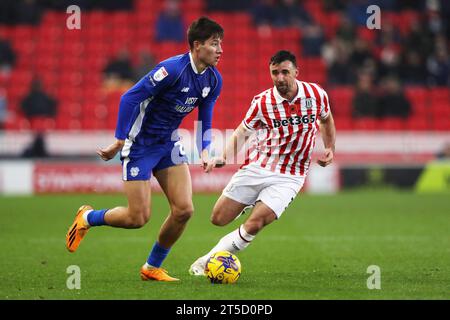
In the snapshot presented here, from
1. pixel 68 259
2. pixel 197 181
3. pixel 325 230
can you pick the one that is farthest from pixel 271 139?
pixel 197 181

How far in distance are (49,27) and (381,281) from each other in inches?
687

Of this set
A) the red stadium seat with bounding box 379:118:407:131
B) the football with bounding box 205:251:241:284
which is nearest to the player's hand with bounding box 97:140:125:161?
the football with bounding box 205:251:241:284

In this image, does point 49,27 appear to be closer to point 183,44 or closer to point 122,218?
point 183,44

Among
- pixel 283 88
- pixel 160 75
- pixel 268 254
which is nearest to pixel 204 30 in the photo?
pixel 160 75

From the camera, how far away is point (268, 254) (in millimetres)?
10102

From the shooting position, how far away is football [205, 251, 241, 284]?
7.62 metres

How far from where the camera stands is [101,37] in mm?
23188

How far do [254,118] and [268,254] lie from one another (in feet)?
7.43

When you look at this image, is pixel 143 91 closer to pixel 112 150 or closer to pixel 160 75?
pixel 160 75

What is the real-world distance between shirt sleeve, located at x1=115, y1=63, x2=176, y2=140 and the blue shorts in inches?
10.9

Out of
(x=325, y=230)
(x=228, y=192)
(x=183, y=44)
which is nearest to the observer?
(x=228, y=192)

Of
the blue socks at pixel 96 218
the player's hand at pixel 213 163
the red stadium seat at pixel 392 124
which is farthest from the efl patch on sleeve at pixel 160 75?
the red stadium seat at pixel 392 124

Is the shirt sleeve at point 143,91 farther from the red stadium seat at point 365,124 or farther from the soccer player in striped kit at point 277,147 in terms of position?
the red stadium seat at point 365,124

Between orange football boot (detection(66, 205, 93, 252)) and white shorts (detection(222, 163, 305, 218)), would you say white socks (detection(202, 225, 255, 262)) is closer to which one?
white shorts (detection(222, 163, 305, 218))
